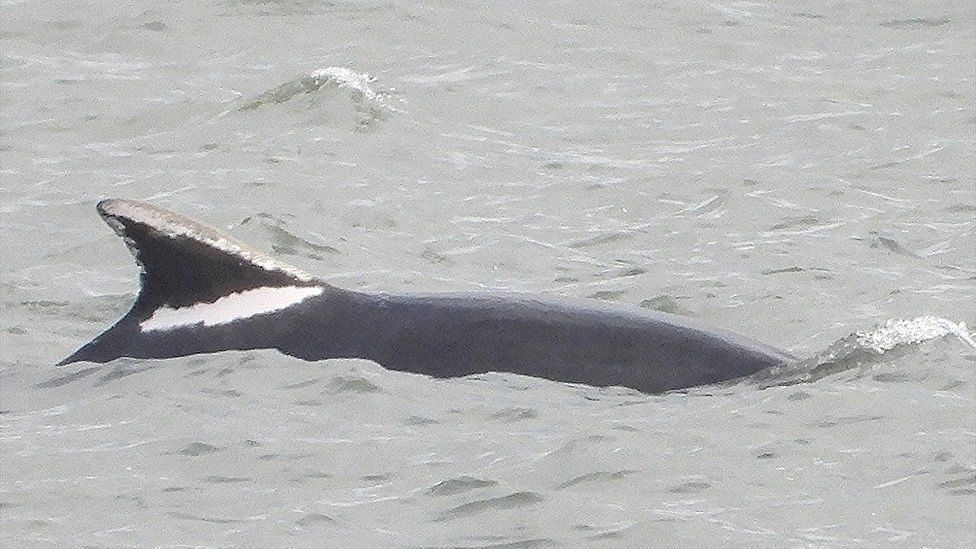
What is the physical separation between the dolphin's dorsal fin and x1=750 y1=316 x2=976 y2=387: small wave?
6.73ft

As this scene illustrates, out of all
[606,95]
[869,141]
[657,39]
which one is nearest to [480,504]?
[869,141]

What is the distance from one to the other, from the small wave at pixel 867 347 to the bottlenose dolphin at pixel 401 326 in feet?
0.30

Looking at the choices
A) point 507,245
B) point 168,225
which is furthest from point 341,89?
point 168,225

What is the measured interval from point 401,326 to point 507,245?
458 centimetres

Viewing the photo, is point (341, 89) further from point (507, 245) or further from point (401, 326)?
point (401, 326)

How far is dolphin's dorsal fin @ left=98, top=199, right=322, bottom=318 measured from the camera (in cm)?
892

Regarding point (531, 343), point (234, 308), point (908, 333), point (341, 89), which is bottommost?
point (341, 89)

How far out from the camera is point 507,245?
45.1ft

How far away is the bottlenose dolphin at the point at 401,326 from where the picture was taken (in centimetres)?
909

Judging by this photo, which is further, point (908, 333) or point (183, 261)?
point (908, 333)

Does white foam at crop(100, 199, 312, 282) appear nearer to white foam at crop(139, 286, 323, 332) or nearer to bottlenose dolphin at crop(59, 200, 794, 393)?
bottlenose dolphin at crop(59, 200, 794, 393)

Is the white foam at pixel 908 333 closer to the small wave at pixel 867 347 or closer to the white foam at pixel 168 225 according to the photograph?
the small wave at pixel 867 347

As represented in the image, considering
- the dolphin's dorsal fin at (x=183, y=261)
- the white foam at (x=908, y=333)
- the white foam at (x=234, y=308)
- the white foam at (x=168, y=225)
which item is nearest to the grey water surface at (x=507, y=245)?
the white foam at (x=908, y=333)

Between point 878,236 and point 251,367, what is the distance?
5.76 m
